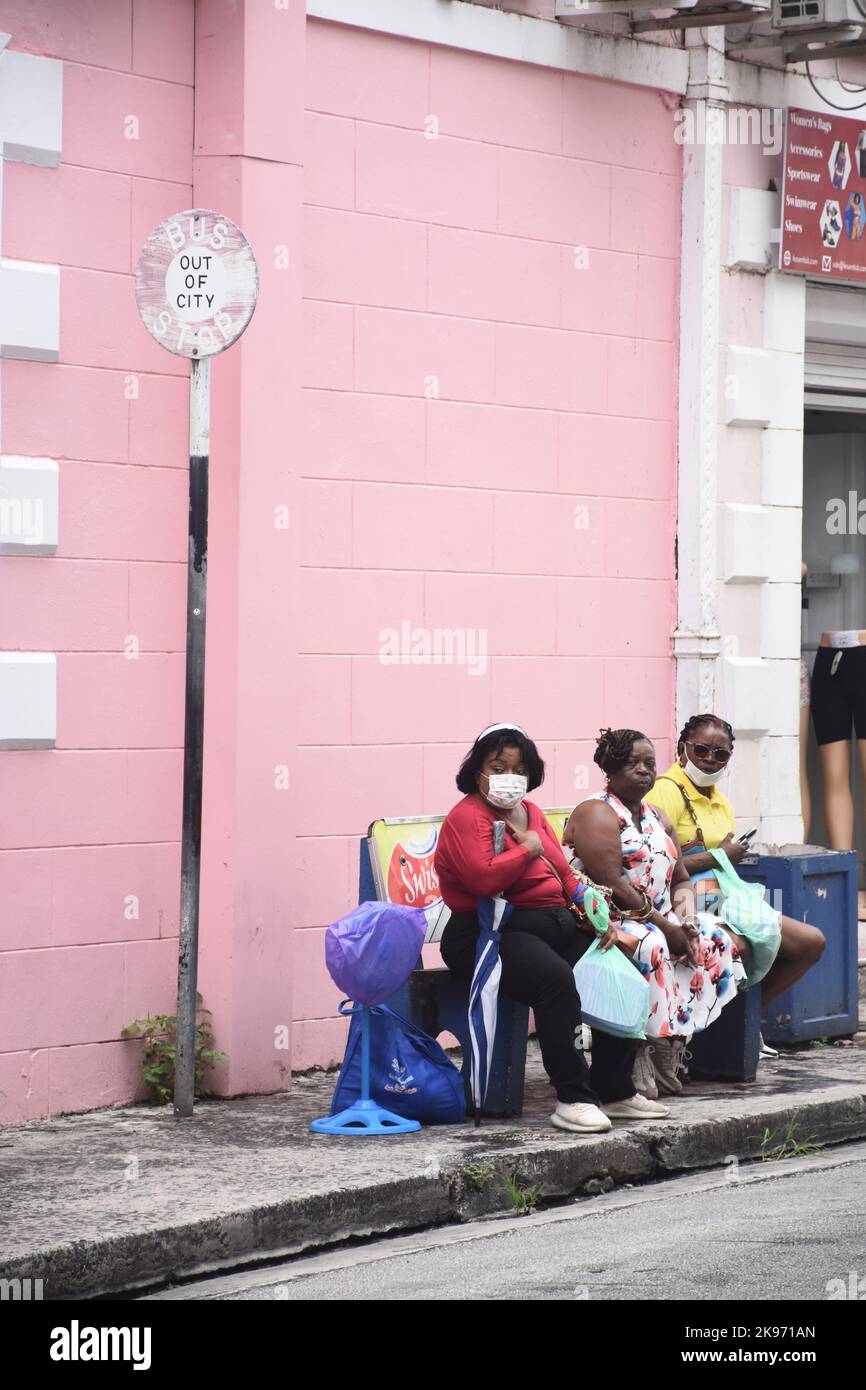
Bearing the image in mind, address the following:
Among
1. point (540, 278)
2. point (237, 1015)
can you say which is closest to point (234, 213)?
point (540, 278)

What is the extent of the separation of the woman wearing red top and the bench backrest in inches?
13.9

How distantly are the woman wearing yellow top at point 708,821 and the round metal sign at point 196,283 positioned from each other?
8.33ft

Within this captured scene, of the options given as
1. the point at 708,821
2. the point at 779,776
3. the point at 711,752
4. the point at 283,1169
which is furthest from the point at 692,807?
the point at 283,1169

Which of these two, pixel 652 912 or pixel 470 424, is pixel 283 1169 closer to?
pixel 652 912

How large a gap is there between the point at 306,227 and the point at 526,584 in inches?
71.2

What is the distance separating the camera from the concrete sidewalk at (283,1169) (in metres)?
5.82

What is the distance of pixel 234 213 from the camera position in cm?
784

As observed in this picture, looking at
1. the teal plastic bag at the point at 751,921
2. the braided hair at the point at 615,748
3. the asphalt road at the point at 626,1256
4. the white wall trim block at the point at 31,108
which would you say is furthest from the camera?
the teal plastic bag at the point at 751,921

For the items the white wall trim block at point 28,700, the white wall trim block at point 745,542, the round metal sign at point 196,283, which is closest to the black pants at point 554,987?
the white wall trim block at point 28,700

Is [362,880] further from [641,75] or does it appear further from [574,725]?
[641,75]

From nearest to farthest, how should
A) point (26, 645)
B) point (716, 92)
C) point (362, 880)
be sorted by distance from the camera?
point (26, 645) < point (362, 880) < point (716, 92)

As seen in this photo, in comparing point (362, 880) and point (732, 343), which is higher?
point (732, 343)

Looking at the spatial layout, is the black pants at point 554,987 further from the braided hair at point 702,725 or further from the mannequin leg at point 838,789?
the mannequin leg at point 838,789

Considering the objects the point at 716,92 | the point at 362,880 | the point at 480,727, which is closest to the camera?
the point at 362,880
